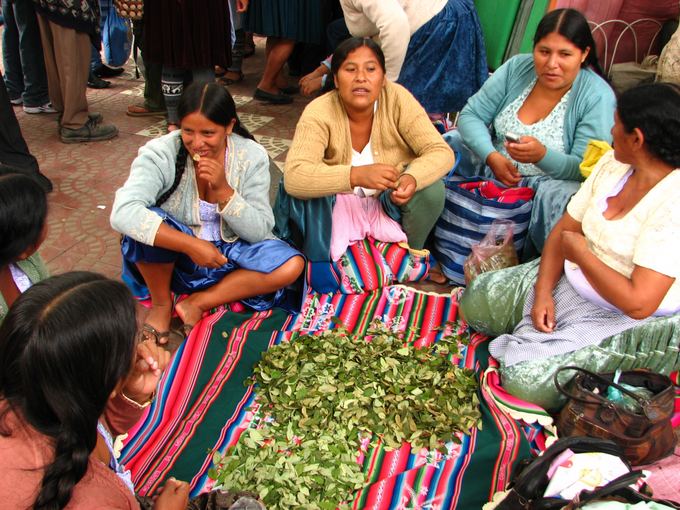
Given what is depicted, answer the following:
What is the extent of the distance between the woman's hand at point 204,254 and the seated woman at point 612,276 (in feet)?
3.91

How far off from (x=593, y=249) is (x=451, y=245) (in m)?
1.02

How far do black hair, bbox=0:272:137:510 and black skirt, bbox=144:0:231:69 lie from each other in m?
3.33

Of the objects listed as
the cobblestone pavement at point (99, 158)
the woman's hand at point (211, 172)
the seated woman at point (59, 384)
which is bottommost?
the cobblestone pavement at point (99, 158)

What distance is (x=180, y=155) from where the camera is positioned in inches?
101

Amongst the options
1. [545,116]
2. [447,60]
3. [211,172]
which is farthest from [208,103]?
[447,60]

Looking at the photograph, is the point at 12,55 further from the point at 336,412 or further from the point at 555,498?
the point at 555,498

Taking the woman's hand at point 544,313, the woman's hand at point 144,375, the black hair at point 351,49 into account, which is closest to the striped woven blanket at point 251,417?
the woman's hand at point 544,313

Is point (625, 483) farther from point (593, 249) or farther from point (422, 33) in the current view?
point (422, 33)

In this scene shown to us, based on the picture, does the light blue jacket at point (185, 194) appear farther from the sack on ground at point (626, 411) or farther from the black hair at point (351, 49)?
the sack on ground at point (626, 411)

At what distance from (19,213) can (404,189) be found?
1.76m

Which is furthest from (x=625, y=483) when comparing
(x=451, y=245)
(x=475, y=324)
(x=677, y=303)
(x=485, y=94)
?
(x=485, y=94)

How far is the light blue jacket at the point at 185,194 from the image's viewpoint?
2.40 m

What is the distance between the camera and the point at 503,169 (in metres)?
3.07

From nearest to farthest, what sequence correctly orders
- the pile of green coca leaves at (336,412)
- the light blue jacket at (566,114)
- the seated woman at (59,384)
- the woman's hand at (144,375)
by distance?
the seated woman at (59,384) → the woman's hand at (144,375) → the pile of green coca leaves at (336,412) → the light blue jacket at (566,114)
